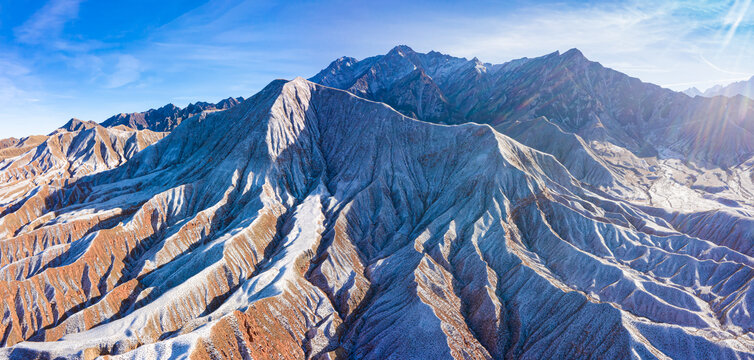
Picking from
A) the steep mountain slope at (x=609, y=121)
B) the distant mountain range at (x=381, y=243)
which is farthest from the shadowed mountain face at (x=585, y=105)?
the distant mountain range at (x=381, y=243)

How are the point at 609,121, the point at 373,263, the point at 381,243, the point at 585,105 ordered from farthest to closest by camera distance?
the point at 585,105 → the point at 609,121 → the point at 381,243 → the point at 373,263

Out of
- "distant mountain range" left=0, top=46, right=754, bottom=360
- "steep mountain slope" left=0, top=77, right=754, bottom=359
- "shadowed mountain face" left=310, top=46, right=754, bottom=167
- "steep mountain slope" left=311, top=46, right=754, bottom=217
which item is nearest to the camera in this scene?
"steep mountain slope" left=0, top=77, right=754, bottom=359

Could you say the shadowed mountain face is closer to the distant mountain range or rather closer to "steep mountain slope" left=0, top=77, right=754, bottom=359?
the distant mountain range

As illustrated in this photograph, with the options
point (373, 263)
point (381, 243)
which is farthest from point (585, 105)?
point (373, 263)

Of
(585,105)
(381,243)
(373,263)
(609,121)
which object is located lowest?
(373,263)

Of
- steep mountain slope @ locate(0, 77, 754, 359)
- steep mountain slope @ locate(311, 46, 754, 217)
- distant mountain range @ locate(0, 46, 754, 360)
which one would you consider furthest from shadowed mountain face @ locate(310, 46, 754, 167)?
steep mountain slope @ locate(0, 77, 754, 359)

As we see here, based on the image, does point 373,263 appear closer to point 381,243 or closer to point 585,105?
point 381,243

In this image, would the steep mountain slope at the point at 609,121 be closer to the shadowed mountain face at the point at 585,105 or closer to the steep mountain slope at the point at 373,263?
→ the shadowed mountain face at the point at 585,105
